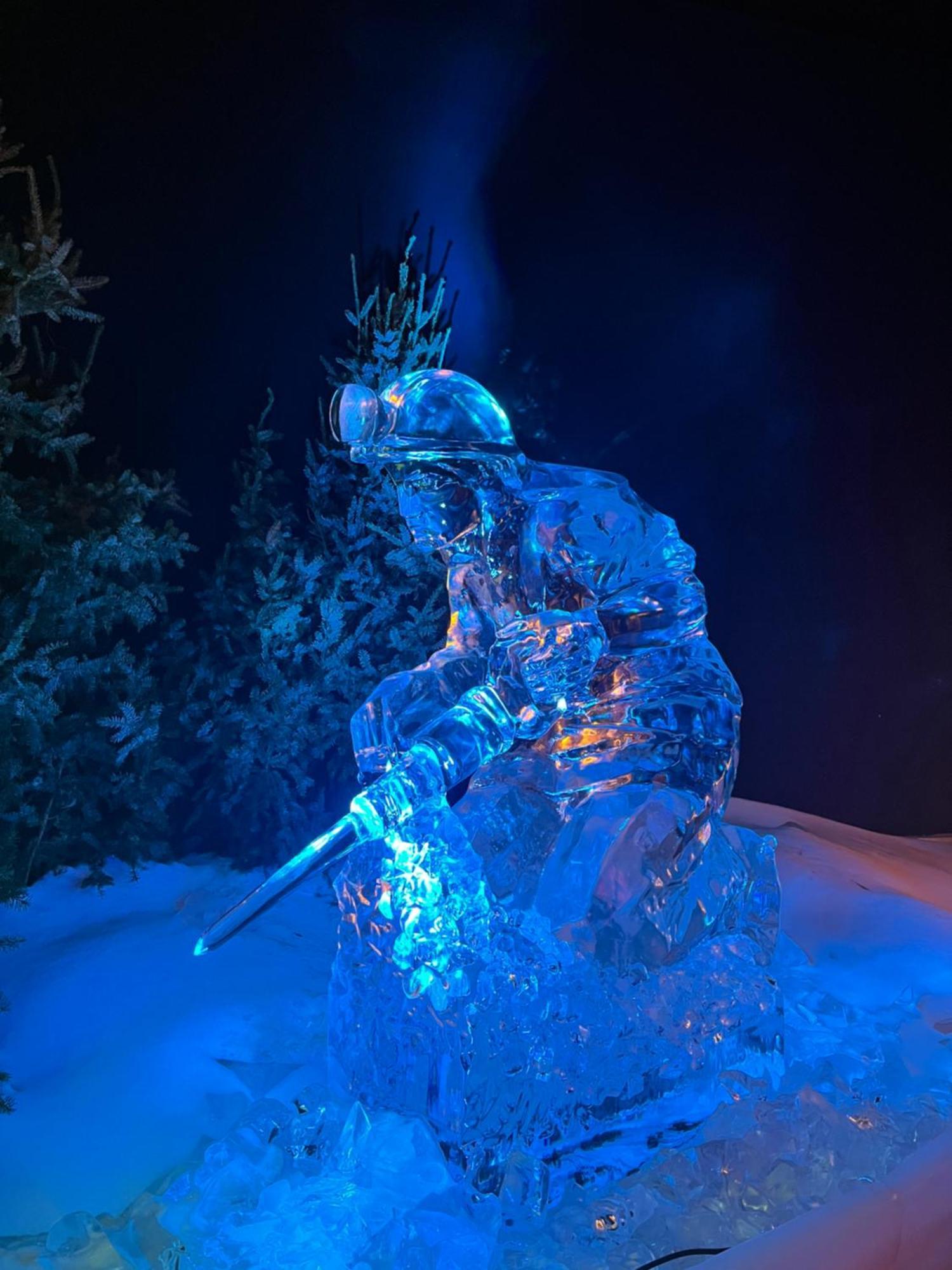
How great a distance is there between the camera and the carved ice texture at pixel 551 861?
162 centimetres

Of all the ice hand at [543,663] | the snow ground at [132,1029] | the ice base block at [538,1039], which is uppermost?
the ice hand at [543,663]

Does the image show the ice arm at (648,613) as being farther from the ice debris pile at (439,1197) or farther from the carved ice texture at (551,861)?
the ice debris pile at (439,1197)

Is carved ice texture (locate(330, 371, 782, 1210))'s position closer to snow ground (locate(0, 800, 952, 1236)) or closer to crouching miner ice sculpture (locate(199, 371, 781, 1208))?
crouching miner ice sculpture (locate(199, 371, 781, 1208))

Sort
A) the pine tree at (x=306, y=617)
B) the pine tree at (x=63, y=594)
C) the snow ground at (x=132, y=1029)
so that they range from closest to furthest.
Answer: the snow ground at (x=132, y=1029)
the pine tree at (x=63, y=594)
the pine tree at (x=306, y=617)

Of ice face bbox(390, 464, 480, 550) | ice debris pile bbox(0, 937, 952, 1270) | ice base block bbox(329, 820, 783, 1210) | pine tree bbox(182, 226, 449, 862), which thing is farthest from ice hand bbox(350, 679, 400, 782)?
pine tree bbox(182, 226, 449, 862)

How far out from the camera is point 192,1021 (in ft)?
7.29

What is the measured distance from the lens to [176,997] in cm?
235

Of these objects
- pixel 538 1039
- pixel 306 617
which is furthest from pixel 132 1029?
pixel 306 617

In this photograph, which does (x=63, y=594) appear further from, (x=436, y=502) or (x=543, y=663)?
(x=543, y=663)

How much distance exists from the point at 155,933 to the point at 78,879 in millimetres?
383

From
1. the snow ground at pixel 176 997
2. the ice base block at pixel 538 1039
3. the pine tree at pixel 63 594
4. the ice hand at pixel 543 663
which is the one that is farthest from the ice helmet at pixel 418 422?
the snow ground at pixel 176 997

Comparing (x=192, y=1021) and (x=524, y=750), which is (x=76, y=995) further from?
(x=524, y=750)

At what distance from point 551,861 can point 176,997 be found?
105cm

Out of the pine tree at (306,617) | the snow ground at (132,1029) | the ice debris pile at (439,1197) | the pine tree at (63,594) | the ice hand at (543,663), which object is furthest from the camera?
the pine tree at (306,617)
